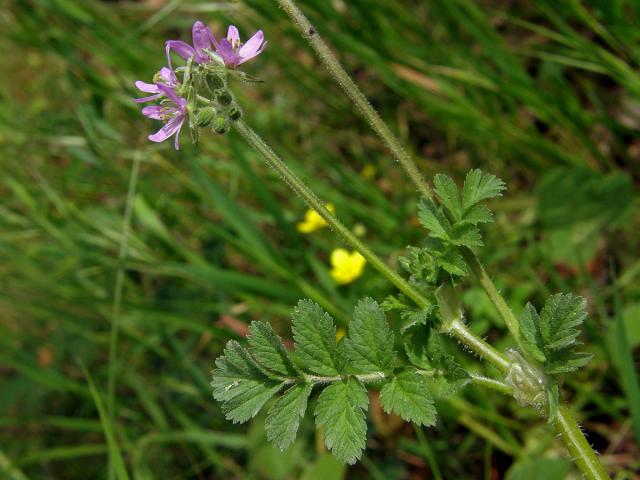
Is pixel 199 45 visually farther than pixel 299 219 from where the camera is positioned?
No

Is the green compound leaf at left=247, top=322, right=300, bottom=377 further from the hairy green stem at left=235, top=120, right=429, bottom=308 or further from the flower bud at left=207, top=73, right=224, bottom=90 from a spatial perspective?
the flower bud at left=207, top=73, right=224, bottom=90

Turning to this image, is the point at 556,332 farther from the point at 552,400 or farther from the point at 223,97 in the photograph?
the point at 223,97

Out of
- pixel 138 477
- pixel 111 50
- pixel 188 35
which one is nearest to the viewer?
pixel 138 477

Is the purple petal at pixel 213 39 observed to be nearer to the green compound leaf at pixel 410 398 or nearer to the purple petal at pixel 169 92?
the purple petal at pixel 169 92

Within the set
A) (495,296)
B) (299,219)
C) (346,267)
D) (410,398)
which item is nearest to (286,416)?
(410,398)

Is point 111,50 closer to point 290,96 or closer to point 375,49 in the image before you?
point 290,96

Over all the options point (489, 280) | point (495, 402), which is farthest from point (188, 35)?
point (489, 280)
